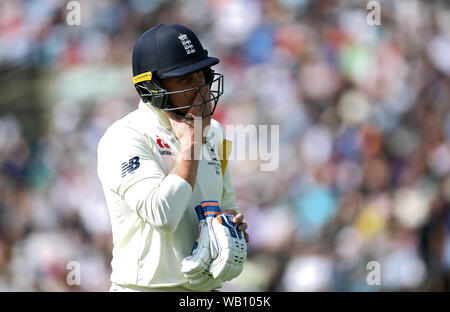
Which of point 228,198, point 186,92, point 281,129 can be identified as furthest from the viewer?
point 281,129

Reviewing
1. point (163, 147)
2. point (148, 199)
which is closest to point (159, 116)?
point (163, 147)

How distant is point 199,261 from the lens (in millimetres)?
2316

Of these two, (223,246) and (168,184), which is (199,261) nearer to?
(223,246)

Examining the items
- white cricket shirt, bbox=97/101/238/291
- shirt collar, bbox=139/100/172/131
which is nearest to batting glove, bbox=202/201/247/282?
white cricket shirt, bbox=97/101/238/291

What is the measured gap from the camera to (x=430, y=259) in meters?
5.13

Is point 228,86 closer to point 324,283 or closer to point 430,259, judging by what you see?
point 324,283

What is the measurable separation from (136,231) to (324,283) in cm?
286

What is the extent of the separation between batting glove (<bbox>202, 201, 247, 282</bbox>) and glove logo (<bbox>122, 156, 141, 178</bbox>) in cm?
31

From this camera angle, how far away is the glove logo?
7.63 ft

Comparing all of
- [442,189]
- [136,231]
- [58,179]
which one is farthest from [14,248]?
[442,189]

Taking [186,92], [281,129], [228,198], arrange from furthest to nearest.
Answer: [281,129] < [228,198] < [186,92]

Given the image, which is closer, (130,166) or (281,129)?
(130,166)

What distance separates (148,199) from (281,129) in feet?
10.1

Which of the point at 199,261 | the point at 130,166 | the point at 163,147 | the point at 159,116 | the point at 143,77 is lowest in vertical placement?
the point at 199,261
